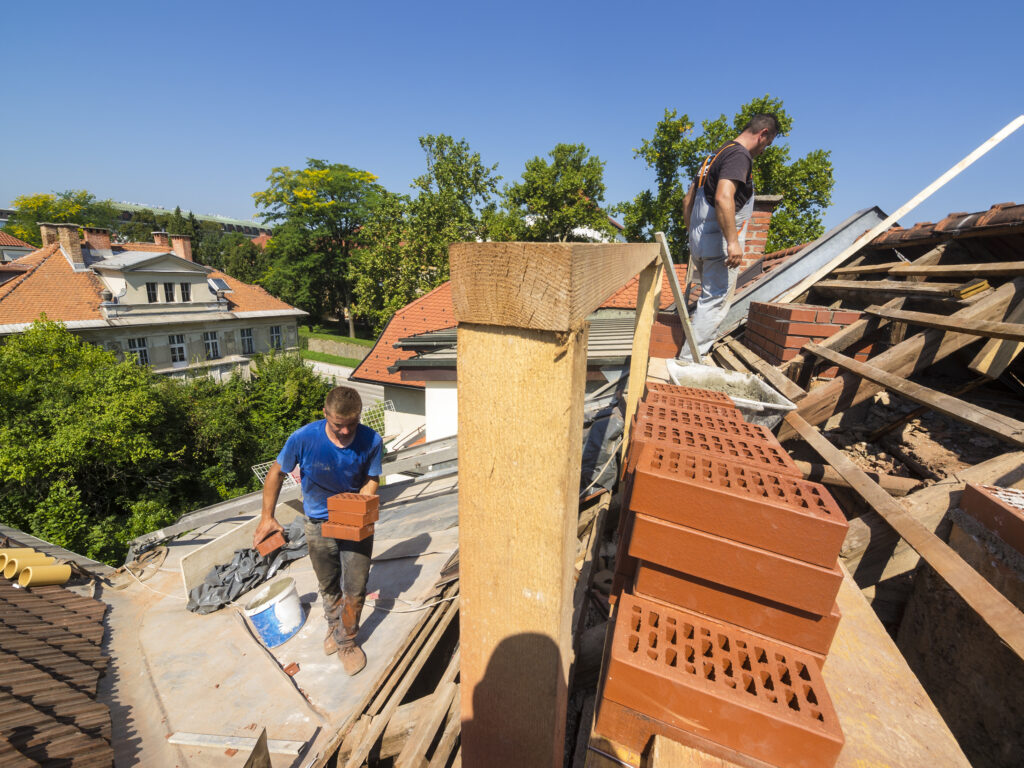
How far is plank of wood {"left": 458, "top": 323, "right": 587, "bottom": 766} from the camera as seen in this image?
31.8 inches

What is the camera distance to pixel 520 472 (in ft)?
2.82

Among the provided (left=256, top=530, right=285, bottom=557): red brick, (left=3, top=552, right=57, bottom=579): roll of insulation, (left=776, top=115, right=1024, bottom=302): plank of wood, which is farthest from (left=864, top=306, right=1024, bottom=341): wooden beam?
(left=3, top=552, right=57, bottom=579): roll of insulation

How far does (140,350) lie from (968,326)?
29.1m

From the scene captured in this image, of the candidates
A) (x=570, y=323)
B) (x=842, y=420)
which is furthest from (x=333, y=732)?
(x=842, y=420)

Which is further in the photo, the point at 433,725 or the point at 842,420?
the point at 842,420

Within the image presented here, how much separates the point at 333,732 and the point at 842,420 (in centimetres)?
421

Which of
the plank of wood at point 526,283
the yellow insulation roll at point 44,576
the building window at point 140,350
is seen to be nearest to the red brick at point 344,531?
the plank of wood at point 526,283

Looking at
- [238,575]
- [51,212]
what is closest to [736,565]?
[238,575]

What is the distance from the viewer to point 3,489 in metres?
14.7

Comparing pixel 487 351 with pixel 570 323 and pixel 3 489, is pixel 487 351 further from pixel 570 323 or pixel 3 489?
pixel 3 489

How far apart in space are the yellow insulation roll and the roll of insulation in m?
0.25

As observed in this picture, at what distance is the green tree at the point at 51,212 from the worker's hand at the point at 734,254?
67.1 meters

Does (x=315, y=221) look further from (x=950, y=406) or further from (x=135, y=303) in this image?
(x=950, y=406)

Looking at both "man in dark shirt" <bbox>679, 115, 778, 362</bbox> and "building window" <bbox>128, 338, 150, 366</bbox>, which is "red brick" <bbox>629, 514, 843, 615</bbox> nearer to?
"man in dark shirt" <bbox>679, 115, 778, 362</bbox>
